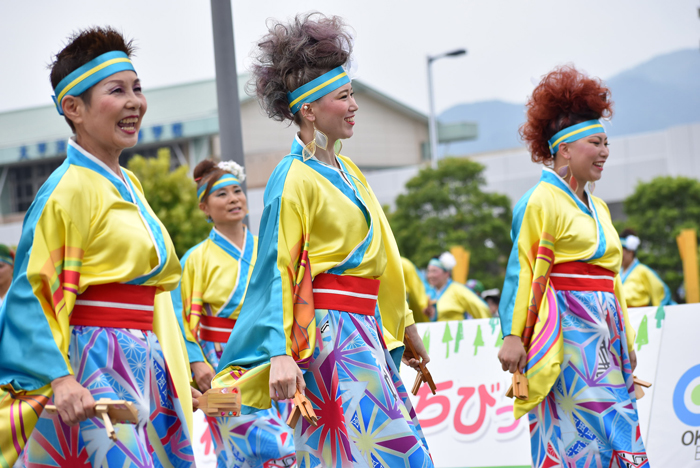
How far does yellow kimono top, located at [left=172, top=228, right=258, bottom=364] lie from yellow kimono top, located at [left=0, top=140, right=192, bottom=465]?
2.21 meters

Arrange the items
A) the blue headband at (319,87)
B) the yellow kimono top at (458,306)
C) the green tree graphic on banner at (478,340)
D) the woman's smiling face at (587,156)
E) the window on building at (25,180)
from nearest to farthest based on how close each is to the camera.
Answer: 1. the blue headband at (319,87)
2. the woman's smiling face at (587,156)
3. the green tree graphic on banner at (478,340)
4. the yellow kimono top at (458,306)
5. the window on building at (25,180)

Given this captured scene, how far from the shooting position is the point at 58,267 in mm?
2691

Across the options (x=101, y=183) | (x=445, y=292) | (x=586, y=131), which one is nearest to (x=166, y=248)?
(x=101, y=183)

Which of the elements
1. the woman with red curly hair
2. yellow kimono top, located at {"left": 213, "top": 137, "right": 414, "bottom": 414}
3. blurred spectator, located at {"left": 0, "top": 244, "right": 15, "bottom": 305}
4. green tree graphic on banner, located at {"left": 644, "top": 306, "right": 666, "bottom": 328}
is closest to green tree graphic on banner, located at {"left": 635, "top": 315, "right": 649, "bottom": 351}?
green tree graphic on banner, located at {"left": 644, "top": 306, "right": 666, "bottom": 328}

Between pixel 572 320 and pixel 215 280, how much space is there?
221cm

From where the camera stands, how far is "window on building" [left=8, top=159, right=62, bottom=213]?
146 feet

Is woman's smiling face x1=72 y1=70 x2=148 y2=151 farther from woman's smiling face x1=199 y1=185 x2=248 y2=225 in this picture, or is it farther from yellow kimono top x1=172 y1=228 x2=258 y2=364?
woman's smiling face x1=199 y1=185 x2=248 y2=225

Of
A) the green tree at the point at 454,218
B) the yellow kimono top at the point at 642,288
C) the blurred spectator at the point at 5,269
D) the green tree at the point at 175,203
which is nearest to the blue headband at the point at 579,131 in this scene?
the blurred spectator at the point at 5,269

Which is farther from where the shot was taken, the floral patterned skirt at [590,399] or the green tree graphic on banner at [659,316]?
the green tree graphic on banner at [659,316]

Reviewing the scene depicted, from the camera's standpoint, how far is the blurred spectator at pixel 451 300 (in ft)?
36.5

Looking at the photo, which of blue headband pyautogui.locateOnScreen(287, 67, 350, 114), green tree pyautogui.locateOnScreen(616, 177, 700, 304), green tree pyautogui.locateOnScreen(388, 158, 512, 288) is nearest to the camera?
blue headband pyautogui.locateOnScreen(287, 67, 350, 114)

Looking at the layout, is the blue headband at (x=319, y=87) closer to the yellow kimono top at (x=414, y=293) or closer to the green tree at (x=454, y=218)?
the yellow kimono top at (x=414, y=293)

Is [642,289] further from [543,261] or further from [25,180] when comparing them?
[25,180]

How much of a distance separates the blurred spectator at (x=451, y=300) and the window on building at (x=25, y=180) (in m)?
37.0
